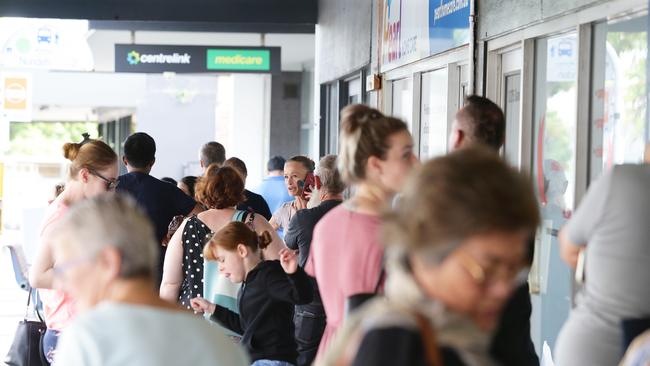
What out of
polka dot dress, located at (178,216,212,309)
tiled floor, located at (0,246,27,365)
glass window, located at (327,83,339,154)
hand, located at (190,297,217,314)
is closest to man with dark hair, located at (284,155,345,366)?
polka dot dress, located at (178,216,212,309)

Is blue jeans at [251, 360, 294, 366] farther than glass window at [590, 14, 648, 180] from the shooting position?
No

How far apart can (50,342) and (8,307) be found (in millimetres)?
7789

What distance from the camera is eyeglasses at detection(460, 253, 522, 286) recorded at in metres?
1.74

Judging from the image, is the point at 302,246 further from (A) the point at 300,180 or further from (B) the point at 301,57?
(B) the point at 301,57

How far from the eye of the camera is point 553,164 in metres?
5.84

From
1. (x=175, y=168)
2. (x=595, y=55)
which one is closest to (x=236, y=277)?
(x=595, y=55)

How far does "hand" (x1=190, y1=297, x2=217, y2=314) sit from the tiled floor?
4.67 meters

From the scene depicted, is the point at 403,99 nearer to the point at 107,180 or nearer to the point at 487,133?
the point at 107,180

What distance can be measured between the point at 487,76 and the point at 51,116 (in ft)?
103

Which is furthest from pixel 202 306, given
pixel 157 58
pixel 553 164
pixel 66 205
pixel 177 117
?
pixel 177 117

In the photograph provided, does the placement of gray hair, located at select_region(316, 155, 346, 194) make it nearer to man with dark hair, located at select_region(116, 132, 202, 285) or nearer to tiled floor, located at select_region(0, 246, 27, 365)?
man with dark hair, located at select_region(116, 132, 202, 285)

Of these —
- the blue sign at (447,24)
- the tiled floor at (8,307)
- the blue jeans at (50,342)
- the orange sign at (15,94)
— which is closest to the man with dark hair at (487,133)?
the blue jeans at (50,342)

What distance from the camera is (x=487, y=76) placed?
682 cm

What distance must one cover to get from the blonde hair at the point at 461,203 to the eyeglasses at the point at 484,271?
0.11 feet
